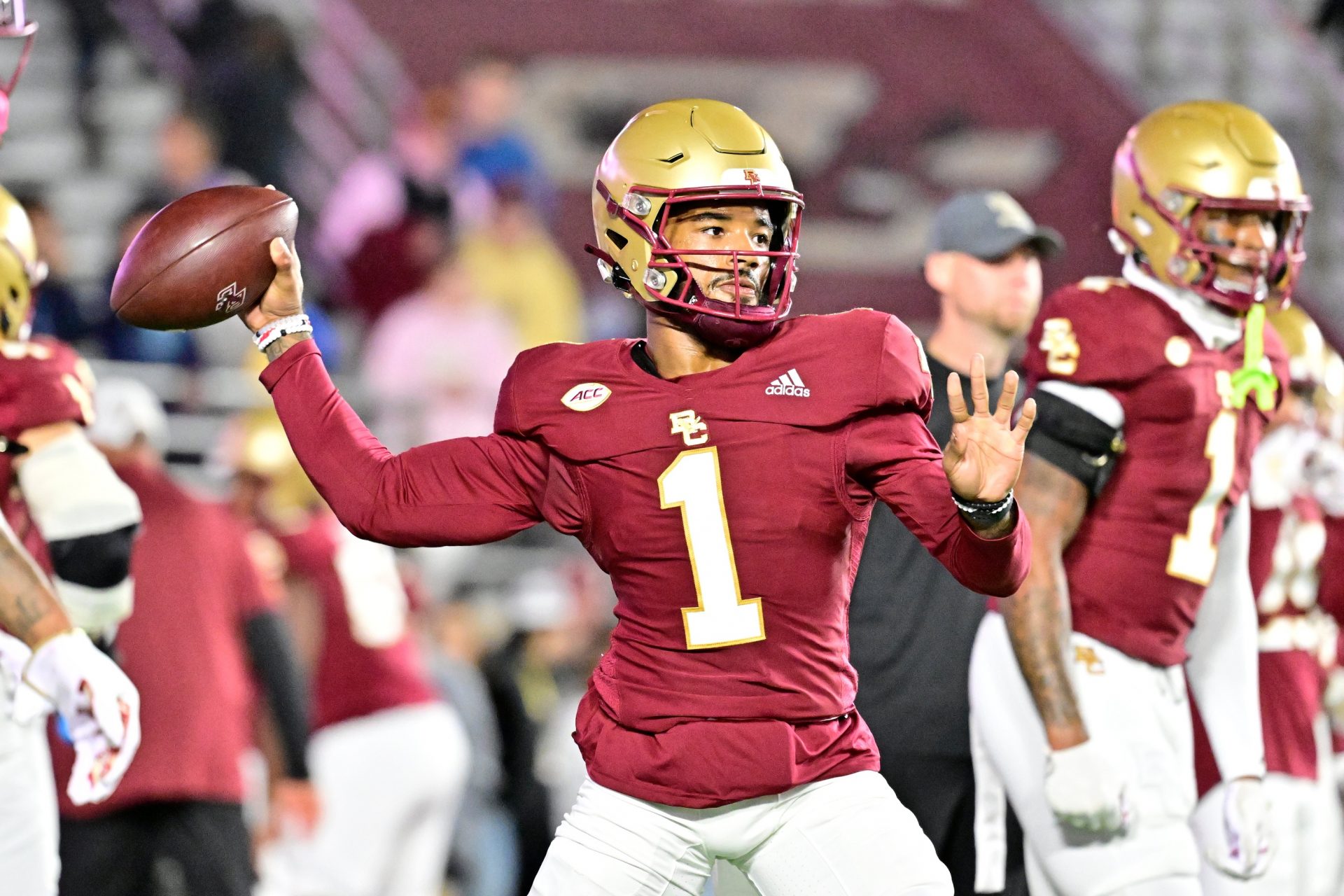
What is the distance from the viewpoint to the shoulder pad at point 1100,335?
13.5 feet

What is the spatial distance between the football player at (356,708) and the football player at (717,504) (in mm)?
3288

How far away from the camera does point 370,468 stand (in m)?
3.47

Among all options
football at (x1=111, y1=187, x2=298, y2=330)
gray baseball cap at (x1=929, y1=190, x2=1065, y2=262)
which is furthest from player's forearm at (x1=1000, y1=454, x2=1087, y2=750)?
football at (x1=111, y1=187, x2=298, y2=330)

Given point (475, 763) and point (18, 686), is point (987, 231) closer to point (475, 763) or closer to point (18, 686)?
point (18, 686)

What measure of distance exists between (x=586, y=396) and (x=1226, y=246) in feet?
5.19

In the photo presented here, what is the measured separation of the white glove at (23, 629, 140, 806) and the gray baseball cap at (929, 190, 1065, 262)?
7.07ft

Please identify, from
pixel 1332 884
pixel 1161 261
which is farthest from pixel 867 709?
pixel 1332 884

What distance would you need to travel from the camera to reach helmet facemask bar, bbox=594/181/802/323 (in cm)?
337

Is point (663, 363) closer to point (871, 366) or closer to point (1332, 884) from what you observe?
point (871, 366)

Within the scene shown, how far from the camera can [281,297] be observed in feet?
11.6

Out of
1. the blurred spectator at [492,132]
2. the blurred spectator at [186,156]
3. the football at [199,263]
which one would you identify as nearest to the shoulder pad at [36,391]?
the football at [199,263]

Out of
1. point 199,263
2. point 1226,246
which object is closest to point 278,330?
point 199,263

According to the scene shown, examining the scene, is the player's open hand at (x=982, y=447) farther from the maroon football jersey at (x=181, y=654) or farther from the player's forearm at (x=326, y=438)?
the maroon football jersey at (x=181, y=654)

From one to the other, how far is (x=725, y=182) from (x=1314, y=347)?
3.10 metres
